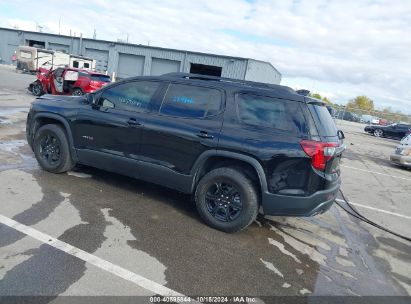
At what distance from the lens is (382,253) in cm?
451

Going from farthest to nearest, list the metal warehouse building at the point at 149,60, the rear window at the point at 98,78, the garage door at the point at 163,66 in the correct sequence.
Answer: the garage door at the point at 163,66, the metal warehouse building at the point at 149,60, the rear window at the point at 98,78

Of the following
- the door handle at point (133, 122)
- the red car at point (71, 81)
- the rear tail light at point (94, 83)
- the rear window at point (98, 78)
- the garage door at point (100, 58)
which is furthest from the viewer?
the garage door at point (100, 58)

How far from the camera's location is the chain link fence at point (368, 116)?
1500 inches

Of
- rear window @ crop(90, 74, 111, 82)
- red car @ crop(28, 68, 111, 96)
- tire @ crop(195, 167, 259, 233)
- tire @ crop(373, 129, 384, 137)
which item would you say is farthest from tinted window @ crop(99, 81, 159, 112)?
tire @ crop(373, 129, 384, 137)

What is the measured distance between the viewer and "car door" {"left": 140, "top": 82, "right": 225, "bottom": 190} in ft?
14.4

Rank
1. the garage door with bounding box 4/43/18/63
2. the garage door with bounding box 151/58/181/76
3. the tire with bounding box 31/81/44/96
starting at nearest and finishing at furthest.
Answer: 1. the tire with bounding box 31/81/44/96
2. the garage door with bounding box 151/58/181/76
3. the garage door with bounding box 4/43/18/63

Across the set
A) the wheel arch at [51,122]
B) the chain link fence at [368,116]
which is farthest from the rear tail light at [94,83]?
the chain link fence at [368,116]

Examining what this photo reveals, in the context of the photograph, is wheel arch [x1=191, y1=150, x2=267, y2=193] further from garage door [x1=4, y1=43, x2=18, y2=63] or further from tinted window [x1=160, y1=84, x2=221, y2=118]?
garage door [x1=4, y1=43, x2=18, y2=63]

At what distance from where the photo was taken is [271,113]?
13.8 ft

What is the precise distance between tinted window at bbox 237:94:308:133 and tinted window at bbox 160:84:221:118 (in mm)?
340

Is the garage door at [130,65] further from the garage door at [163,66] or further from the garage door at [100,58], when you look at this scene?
the garage door at [100,58]

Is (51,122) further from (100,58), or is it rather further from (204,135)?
(100,58)

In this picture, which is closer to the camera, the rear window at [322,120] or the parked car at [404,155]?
the rear window at [322,120]

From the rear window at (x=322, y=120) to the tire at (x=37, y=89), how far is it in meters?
15.7
